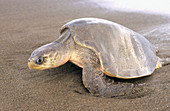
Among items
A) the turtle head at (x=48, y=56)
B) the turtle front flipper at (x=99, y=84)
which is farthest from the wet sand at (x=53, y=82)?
the turtle head at (x=48, y=56)

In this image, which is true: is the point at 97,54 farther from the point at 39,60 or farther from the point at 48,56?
the point at 39,60

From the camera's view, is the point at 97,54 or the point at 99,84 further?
the point at 97,54

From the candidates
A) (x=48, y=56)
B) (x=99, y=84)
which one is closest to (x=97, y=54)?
Result: (x=99, y=84)

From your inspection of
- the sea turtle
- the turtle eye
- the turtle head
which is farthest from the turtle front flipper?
the turtle eye

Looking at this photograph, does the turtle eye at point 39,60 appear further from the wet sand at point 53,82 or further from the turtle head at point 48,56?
the wet sand at point 53,82

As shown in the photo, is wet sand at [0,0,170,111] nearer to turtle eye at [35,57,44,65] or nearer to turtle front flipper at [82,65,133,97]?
turtle front flipper at [82,65,133,97]

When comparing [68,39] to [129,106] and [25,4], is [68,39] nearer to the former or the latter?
[129,106]

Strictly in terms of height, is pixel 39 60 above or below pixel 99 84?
above
